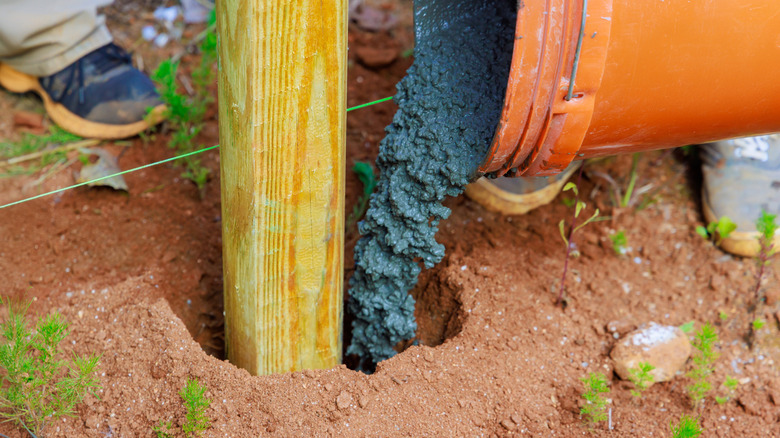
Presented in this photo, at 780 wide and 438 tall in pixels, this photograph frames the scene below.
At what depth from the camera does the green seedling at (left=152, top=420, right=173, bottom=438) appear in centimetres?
152

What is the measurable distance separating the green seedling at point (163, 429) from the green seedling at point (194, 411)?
0.04 meters

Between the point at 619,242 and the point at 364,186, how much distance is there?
929mm

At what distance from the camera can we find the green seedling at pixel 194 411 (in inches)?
59.6

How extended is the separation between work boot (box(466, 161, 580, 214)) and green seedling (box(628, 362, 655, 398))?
700mm

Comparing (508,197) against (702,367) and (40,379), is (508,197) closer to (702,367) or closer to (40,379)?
(702,367)

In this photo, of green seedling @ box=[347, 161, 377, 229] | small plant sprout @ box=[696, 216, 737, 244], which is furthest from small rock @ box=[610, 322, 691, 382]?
green seedling @ box=[347, 161, 377, 229]

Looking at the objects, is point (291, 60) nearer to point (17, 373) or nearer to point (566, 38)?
point (566, 38)

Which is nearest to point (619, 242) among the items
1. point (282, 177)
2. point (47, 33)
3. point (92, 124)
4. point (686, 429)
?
point (686, 429)

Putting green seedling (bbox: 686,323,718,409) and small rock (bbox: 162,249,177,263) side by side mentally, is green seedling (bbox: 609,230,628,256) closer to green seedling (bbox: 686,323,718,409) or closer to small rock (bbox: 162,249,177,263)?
green seedling (bbox: 686,323,718,409)

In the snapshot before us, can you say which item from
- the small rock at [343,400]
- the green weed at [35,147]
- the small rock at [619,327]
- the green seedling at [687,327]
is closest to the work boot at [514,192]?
the small rock at [619,327]

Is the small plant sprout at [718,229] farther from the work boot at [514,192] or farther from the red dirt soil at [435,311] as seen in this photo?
the work boot at [514,192]

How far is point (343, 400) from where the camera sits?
162 centimetres

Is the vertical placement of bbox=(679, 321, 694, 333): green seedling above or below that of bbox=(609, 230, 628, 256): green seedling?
below

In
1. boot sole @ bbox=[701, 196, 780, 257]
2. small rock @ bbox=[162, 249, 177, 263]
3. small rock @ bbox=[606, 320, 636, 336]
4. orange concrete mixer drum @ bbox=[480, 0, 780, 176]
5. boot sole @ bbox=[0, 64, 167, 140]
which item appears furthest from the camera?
boot sole @ bbox=[0, 64, 167, 140]
